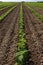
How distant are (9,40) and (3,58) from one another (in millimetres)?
4160

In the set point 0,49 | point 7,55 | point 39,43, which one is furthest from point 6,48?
point 39,43

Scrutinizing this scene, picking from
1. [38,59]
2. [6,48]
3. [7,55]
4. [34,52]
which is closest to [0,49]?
[6,48]

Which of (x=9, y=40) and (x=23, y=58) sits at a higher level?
(x=23, y=58)

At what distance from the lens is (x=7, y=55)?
11359mm

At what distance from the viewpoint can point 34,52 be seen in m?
11.6

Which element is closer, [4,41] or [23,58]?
[23,58]

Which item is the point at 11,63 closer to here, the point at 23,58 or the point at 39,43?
the point at 23,58

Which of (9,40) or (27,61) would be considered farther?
(9,40)

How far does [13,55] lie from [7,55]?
0.37 meters

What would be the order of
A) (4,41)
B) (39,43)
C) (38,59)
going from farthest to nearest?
1. (4,41)
2. (39,43)
3. (38,59)

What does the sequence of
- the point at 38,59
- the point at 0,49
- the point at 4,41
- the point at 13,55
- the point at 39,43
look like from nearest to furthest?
the point at 38,59
the point at 13,55
the point at 0,49
the point at 39,43
the point at 4,41

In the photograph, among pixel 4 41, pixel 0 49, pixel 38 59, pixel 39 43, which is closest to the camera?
pixel 38 59

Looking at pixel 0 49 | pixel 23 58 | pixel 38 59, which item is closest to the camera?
pixel 23 58

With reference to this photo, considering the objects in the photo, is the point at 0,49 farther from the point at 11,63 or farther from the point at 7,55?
the point at 11,63
